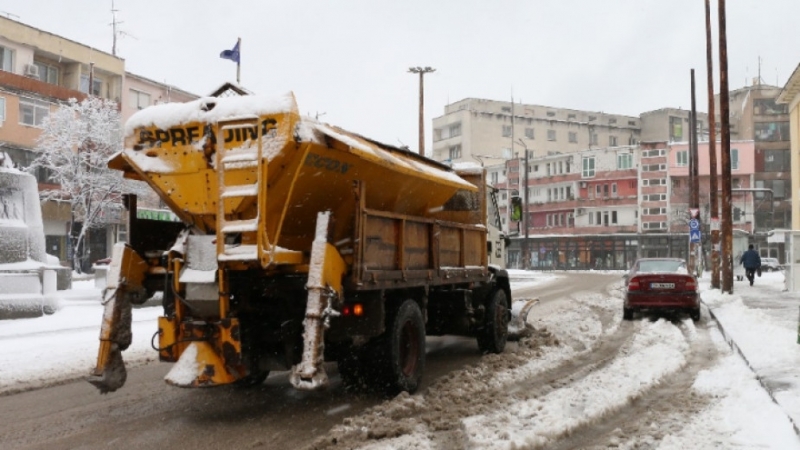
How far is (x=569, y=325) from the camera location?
15.1m

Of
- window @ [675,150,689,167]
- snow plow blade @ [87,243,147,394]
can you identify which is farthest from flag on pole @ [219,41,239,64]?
window @ [675,150,689,167]

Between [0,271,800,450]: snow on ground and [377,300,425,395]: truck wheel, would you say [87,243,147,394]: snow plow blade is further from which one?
[0,271,800,450]: snow on ground

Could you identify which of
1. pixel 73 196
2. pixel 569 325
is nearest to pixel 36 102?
pixel 73 196

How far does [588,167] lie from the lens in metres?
75.6

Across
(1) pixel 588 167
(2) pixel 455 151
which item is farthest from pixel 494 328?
(2) pixel 455 151

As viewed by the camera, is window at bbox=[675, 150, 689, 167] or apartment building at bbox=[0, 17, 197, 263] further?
window at bbox=[675, 150, 689, 167]

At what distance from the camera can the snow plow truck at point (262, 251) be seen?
621cm

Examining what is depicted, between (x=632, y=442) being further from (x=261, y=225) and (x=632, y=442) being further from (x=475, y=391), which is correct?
(x=261, y=225)

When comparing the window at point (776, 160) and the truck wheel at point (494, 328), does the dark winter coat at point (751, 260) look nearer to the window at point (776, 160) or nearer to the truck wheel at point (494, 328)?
the truck wheel at point (494, 328)

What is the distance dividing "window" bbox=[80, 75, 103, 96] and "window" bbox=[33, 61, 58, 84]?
1.65 meters

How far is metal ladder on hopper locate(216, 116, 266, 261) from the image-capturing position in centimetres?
611

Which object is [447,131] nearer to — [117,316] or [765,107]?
[765,107]

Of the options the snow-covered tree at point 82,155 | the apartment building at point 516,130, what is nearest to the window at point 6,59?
the snow-covered tree at point 82,155

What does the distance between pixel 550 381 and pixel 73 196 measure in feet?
120
